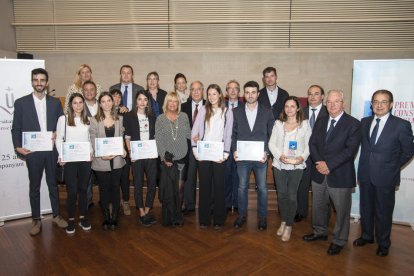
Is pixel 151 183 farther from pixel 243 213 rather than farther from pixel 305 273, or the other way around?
pixel 305 273

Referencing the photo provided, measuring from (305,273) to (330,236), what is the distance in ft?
3.21

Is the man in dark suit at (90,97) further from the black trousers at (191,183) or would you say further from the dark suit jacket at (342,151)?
the dark suit jacket at (342,151)

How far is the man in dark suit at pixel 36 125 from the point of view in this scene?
3.47m

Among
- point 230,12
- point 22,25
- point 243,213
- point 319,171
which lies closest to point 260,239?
point 243,213

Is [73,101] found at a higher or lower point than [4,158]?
higher

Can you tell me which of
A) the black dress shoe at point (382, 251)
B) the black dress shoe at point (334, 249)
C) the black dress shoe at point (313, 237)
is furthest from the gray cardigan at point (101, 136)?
the black dress shoe at point (382, 251)

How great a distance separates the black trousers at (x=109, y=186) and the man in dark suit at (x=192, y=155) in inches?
35.8

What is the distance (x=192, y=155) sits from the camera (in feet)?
12.8

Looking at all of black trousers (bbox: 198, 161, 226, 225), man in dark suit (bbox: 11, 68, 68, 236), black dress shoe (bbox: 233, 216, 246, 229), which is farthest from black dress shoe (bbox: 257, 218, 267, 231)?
man in dark suit (bbox: 11, 68, 68, 236)

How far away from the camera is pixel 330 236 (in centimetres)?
354

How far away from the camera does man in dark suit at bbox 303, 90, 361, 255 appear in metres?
2.97

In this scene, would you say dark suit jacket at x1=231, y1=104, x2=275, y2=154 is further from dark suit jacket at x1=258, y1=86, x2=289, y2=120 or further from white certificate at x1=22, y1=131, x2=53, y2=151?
white certificate at x1=22, y1=131, x2=53, y2=151

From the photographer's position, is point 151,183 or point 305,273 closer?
point 305,273

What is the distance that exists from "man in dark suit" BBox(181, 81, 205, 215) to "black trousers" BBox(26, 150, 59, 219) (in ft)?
5.40
